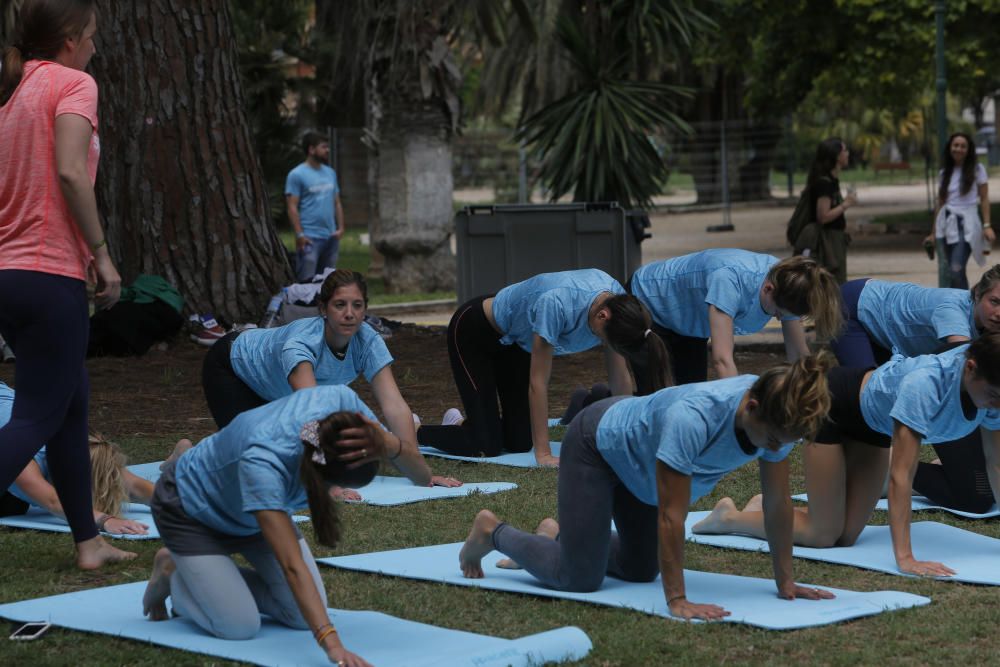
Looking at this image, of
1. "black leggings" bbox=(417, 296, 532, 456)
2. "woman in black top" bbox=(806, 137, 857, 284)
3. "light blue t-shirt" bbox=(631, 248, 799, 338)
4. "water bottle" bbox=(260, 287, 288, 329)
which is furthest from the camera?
"woman in black top" bbox=(806, 137, 857, 284)

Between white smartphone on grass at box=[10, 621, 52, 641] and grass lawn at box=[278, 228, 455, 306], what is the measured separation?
11565 millimetres

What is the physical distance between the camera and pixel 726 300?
7043 millimetres

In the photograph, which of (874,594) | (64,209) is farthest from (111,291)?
(874,594)

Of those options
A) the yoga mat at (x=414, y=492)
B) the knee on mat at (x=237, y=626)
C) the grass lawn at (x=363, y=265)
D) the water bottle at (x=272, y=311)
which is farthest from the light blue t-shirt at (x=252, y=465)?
the grass lawn at (x=363, y=265)

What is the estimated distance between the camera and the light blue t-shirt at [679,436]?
451 centimetres

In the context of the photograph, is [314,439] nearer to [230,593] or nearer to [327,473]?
[327,473]

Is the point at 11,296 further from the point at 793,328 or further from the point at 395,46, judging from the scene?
the point at 395,46

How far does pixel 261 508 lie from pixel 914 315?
380 centimetres

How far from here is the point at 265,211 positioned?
1224 cm

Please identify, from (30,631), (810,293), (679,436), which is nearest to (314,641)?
(30,631)

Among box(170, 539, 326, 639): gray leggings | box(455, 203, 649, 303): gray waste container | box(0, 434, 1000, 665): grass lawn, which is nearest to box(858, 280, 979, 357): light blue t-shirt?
box(0, 434, 1000, 665): grass lawn

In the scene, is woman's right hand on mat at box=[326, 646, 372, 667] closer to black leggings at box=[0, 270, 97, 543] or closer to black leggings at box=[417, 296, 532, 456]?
black leggings at box=[0, 270, 97, 543]

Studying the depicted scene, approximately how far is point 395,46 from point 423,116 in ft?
3.20

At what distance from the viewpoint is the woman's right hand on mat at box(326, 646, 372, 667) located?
13.2 ft
